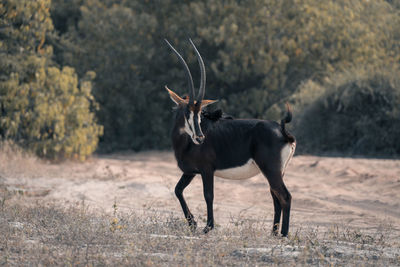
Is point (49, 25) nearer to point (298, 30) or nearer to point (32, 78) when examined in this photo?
point (32, 78)

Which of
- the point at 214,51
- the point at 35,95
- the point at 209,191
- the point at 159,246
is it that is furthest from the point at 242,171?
the point at 214,51

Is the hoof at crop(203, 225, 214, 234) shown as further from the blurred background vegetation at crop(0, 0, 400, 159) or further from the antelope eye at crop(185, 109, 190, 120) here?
the blurred background vegetation at crop(0, 0, 400, 159)

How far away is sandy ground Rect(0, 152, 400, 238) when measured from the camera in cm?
882

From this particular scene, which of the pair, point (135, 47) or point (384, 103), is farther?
point (135, 47)

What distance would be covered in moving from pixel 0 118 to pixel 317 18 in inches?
476

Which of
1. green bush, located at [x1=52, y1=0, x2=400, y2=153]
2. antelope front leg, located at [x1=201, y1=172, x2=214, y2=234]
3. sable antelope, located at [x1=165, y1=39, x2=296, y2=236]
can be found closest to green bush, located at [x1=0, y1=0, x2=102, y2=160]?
green bush, located at [x1=52, y1=0, x2=400, y2=153]

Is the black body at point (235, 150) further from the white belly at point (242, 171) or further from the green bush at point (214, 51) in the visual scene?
the green bush at point (214, 51)

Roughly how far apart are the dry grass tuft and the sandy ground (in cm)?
126

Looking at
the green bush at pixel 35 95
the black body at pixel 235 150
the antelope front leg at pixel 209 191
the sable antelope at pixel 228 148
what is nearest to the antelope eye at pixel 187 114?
the sable antelope at pixel 228 148

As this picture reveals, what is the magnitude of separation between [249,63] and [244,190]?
9399 millimetres

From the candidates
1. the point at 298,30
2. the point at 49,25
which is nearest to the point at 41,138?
the point at 49,25

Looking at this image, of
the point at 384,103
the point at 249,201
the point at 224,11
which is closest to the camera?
the point at 249,201

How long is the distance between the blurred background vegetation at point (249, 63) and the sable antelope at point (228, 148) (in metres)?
9.06

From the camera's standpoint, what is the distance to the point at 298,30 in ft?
64.5
